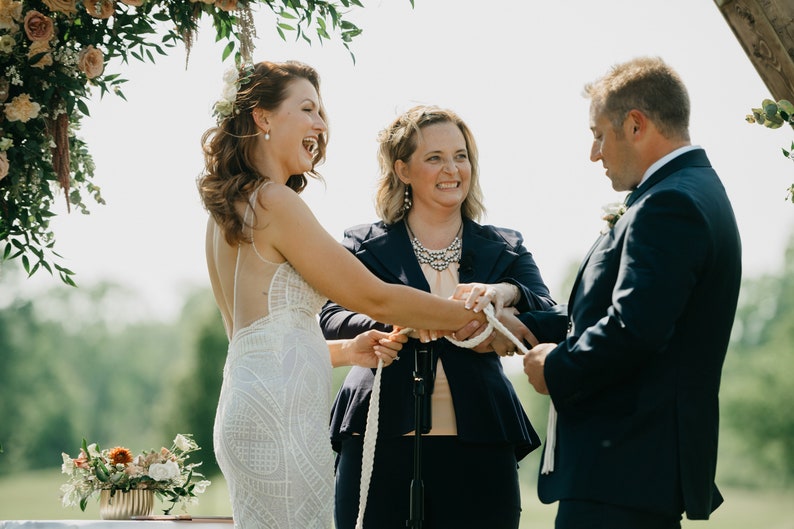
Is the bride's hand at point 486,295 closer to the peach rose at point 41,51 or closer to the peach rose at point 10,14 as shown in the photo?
the peach rose at point 41,51

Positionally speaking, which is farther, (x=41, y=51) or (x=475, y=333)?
(x=41, y=51)

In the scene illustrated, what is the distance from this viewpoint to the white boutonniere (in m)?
3.93

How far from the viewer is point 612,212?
4.00 metres

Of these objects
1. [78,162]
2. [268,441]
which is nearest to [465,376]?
[268,441]

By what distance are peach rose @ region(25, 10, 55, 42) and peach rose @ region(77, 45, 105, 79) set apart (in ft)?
0.62

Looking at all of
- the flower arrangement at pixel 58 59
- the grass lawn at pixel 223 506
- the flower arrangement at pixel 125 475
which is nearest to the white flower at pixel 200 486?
the flower arrangement at pixel 125 475

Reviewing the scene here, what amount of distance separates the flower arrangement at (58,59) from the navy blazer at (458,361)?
3.72 ft

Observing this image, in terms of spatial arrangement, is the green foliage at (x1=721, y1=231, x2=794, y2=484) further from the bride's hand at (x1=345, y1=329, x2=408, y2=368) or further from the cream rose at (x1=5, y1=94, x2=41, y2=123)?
the cream rose at (x1=5, y1=94, x2=41, y2=123)

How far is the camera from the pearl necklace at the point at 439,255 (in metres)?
4.75

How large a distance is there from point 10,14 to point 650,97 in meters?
2.93

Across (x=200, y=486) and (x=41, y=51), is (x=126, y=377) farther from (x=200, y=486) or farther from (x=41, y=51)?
(x=41, y=51)

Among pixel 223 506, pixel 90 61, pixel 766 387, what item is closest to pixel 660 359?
pixel 90 61

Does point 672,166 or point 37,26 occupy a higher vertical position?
point 37,26

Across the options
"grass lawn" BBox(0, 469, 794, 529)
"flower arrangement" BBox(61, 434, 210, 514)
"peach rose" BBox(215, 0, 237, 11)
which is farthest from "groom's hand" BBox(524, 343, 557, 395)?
"grass lawn" BBox(0, 469, 794, 529)
